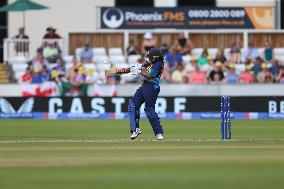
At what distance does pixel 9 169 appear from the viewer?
38.8ft

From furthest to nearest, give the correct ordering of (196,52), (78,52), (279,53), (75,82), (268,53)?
(279,53), (196,52), (78,52), (268,53), (75,82)

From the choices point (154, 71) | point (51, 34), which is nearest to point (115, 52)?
point (51, 34)

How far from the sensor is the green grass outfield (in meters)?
10.4

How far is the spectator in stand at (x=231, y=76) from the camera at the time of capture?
27.8 meters

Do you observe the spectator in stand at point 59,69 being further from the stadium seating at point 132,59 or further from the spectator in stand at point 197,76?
the spectator in stand at point 197,76

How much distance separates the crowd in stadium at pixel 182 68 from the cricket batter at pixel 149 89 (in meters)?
10.7

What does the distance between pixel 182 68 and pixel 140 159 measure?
14907mm

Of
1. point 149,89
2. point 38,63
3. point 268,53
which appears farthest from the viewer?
point 268,53

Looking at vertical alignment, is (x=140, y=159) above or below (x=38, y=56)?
below

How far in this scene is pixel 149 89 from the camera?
1642 centimetres

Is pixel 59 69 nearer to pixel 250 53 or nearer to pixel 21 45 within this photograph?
pixel 21 45

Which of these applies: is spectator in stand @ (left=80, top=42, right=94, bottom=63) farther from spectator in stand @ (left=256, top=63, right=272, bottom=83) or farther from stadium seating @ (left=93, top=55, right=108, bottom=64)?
spectator in stand @ (left=256, top=63, right=272, bottom=83)

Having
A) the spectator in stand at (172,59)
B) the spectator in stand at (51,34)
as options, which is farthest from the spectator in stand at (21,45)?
the spectator in stand at (172,59)

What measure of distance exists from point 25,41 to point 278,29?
23.1ft
